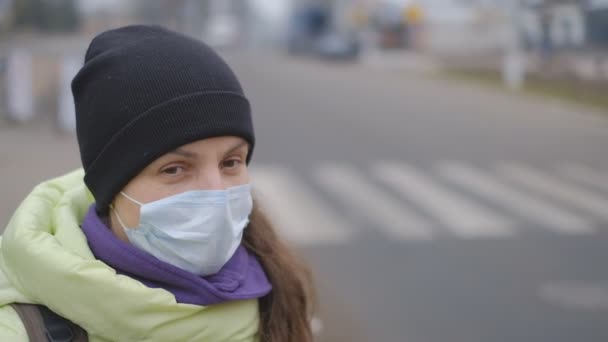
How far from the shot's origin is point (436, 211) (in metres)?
8.52

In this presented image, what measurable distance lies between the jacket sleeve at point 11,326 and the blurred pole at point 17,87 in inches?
544

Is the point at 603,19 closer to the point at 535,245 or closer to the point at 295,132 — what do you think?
the point at 295,132

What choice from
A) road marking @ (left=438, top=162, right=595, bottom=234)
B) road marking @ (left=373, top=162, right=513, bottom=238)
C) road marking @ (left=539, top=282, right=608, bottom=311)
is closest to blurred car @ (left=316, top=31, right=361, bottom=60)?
road marking @ (left=438, top=162, right=595, bottom=234)

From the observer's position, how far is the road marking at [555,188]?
8.84m

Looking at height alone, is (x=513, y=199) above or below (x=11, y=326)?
below

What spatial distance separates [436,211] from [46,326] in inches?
289

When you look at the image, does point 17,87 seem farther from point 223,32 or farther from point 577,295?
point 223,32

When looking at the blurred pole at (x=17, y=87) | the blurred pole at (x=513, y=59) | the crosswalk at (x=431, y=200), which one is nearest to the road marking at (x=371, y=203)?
the crosswalk at (x=431, y=200)

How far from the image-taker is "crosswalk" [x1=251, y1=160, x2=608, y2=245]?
7.71m

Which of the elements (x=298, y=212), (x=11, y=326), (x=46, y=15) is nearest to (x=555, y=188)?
(x=298, y=212)

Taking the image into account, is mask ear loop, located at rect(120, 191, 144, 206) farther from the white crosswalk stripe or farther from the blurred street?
the white crosswalk stripe

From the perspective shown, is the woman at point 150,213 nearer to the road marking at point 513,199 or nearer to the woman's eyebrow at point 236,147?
the woman's eyebrow at point 236,147

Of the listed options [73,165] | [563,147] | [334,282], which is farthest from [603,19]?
[334,282]

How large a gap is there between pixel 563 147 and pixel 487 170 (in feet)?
9.41
